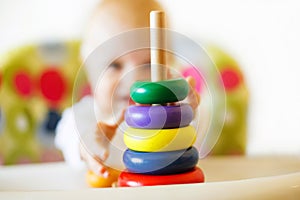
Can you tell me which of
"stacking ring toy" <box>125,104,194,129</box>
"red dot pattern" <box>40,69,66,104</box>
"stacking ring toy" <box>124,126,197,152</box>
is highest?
"red dot pattern" <box>40,69,66,104</box>

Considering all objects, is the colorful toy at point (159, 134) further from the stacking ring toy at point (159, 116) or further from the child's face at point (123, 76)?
the child's face at point (123, 76)

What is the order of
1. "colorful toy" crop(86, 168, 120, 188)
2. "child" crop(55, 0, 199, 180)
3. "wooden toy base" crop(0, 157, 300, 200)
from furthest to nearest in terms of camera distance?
"child" crop(55, 0, 199, 180), "colorful toy" crop(86, 168, 120, 188), "wooden toy base" crop(0, 157, 300, 200)

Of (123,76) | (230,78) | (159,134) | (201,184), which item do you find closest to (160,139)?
(159,134)

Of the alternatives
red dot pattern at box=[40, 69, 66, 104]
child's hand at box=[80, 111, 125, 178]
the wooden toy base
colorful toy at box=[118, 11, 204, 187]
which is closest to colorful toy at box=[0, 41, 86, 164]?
red dot pattern at box=[40, 69, 66, 104]

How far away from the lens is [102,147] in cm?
80

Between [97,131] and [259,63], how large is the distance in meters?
0.46

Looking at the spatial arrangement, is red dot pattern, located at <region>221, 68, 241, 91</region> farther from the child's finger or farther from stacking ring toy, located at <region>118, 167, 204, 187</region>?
stacking ring toy, located at <region>118, 167, 204, 187</region>

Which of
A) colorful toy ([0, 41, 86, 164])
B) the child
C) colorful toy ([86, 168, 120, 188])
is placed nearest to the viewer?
colorful toy ([86, 168, 120, 188])

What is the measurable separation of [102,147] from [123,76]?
19 cm

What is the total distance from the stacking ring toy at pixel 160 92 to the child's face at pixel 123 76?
0.32m

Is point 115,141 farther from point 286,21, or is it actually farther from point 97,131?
point 286,21

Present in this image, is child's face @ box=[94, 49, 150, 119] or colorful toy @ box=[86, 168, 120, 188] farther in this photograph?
child's face @ box=[94, 49, 150, 119]

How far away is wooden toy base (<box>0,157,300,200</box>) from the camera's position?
470mm

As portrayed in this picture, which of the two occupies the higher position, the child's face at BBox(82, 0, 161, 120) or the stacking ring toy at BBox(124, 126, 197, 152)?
the child's face at BBox(82, 0, 161, 120)
